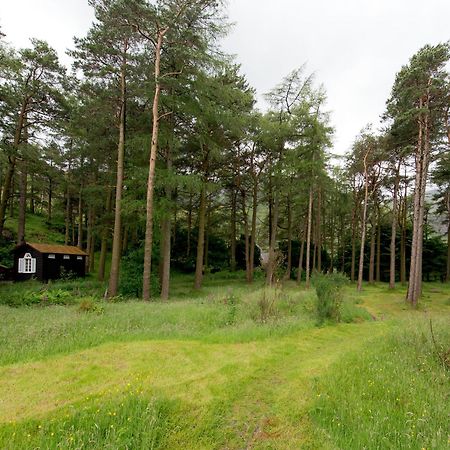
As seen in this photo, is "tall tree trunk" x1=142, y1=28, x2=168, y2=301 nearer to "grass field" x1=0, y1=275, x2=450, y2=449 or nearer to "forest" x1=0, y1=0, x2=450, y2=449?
"forest" x1=0, y1=0, x2=450, y2=449

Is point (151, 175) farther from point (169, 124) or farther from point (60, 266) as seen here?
point (60, 266)

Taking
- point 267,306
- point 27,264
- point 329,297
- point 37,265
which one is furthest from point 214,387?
point 27,264

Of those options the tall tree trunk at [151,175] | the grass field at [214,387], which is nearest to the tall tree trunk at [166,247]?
the tall tree trunk at [151,175]

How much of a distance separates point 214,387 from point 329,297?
683 cm

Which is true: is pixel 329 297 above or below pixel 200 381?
above

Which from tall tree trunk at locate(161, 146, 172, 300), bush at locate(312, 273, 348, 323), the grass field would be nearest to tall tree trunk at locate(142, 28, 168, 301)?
tall tree trunk at locate(161, 146, 172, 300)

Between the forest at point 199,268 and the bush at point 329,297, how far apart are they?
7 centimetres

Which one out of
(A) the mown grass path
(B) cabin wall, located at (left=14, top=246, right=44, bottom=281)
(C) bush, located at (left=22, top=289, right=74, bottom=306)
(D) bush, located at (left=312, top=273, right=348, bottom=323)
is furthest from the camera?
(B) cabin wall, located at (left=14, top=246, right=44, bottom=281)

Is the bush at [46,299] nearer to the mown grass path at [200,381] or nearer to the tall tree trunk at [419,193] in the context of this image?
the mown grass path at [200,381]

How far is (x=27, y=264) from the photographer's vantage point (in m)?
20.9

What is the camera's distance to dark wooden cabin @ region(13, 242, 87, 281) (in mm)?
20625

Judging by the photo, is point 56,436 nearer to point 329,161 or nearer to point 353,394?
point 353,394

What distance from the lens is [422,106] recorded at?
14.0 metres

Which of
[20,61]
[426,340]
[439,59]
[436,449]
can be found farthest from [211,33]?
[436,449]
